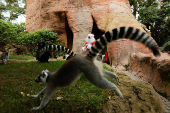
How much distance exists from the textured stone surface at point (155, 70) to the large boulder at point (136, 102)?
928 millimetres

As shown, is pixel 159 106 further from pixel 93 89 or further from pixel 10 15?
pixel 10 15

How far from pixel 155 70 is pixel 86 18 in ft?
19.7

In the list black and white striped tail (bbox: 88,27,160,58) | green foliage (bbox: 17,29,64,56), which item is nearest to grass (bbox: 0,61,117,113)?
black and white striped tail (bbox: 88,27,160,58)

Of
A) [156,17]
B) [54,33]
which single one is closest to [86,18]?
[54,33]

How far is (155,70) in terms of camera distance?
4031mm

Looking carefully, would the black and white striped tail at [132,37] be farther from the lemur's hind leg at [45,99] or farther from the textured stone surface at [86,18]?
the textured stone surface at [86,18]

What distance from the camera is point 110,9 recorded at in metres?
8.19

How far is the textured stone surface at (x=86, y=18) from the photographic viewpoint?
22.2 feet

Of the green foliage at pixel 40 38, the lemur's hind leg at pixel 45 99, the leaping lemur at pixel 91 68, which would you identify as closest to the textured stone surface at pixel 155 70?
the leaping lemur at pixel 91 68

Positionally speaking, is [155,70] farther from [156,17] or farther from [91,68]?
[156,17]

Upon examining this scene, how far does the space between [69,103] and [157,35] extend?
13.3 m

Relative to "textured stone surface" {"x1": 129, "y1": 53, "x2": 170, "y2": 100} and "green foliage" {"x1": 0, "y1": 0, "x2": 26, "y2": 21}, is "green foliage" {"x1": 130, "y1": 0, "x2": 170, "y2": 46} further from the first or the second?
"green foliage" {"x1": 0, "y1": 0, "x2": 26, "y2": 21}

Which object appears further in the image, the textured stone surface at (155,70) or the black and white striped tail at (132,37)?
the textured stone surface at (155,70)

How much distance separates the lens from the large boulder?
8.03 feet
